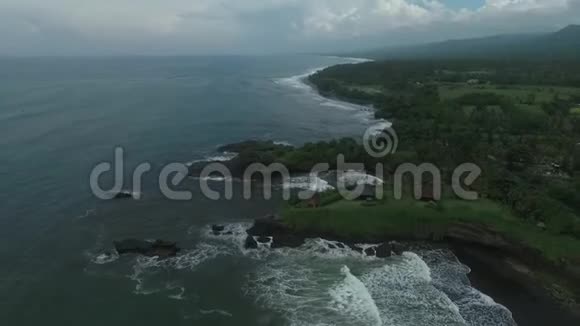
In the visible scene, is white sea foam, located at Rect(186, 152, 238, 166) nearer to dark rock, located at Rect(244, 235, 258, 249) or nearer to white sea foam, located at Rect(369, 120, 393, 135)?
dark rock, located at Rect(244, 235, 258, 249)

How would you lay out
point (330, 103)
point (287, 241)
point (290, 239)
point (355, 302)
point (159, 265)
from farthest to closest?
point (330, 103) < point (290, 239) < point (287, 241) < point (159, 265) < point (355, 302)

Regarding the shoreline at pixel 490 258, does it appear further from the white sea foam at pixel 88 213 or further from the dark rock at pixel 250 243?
the white sea foam at pixel 88 213

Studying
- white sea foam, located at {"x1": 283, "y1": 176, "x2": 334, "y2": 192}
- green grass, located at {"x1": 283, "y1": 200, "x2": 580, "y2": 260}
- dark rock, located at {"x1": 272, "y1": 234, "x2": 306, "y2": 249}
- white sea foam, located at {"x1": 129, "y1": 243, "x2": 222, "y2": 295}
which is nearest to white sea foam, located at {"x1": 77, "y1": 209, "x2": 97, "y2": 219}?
white sea foam, located at {"x1": 129, "y1": 243, "x2": 222, "y2": 295}

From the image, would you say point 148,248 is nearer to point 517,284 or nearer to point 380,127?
point 517,284

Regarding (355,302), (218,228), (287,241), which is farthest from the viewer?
(218,228)

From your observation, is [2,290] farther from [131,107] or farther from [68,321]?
[131,107]

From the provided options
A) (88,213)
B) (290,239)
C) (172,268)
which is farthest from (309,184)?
(88,213)

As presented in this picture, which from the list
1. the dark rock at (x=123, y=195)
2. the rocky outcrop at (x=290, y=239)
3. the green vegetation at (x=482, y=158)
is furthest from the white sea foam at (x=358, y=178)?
the dark rock at (x=123, y=195)
